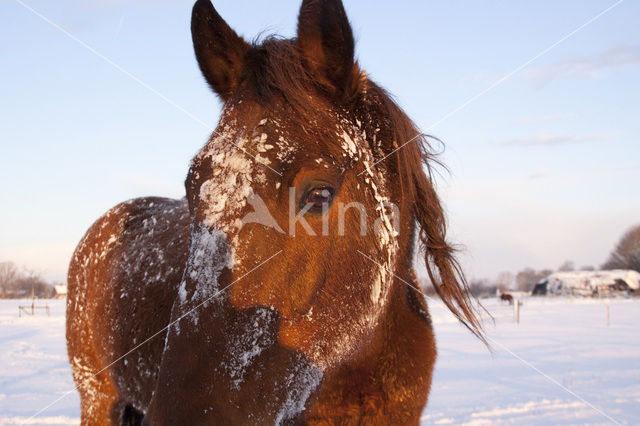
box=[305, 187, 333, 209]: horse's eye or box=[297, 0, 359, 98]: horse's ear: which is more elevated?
box=[297, 0, 359, 98]: horse's ear

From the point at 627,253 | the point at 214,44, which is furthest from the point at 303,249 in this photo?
the point at 627,253

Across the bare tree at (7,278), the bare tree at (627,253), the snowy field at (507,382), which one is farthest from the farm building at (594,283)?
the bare tree at (7,278)

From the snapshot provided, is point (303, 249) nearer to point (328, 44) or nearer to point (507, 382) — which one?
point (328, 44)

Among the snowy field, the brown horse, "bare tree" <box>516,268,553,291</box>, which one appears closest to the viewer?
the brown horse

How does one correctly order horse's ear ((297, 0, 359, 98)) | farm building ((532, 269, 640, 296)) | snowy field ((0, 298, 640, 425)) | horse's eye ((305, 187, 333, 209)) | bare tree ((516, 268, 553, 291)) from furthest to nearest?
bare tree ((516, 268, 553, 291)), farm building ((532, 269, 640, 296)), snowy field ((0, 298, 640, 425)), horse's ear ((297, 0, 359, 98)), horse's eye ((305, 187, 333, 209))

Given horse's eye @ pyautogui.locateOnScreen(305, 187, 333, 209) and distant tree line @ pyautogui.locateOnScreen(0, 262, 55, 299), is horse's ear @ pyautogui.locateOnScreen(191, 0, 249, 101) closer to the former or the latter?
horse's eye @ pyautogui.locateOnScreen(305, 187, 333, 209)

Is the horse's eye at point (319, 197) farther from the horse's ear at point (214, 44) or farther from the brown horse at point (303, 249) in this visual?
the horse's ear at point (214, 44)

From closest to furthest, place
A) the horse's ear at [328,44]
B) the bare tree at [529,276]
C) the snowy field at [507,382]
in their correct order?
1. the horse's ear at [328,44]
2. the snowy field at [507,382]
3. the bare tree at [529,276]

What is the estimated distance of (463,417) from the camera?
6.64 m

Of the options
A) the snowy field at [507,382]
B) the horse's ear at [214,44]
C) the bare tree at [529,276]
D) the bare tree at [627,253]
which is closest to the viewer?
the horse's ear at [214,44]

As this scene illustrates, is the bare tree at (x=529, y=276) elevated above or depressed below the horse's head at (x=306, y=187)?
below

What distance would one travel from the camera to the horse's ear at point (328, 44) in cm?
209

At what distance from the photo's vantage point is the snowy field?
678 centimetres

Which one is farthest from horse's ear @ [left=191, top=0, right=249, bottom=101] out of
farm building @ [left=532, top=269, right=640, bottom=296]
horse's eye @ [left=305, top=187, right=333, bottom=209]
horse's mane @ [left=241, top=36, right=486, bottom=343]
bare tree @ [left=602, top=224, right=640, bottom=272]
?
bare tree @ [left=602, top=224, right=640, bottom=272]
